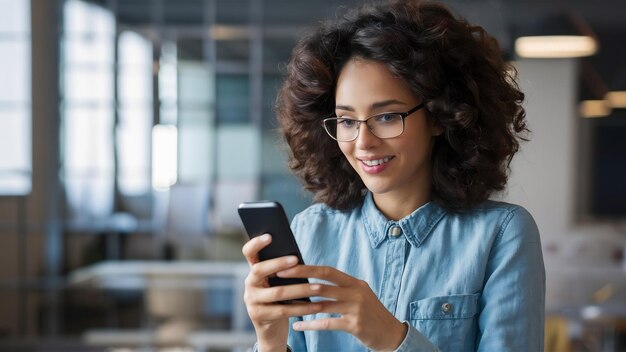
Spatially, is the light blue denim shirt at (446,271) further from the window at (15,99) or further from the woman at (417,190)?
the window at (15,99)

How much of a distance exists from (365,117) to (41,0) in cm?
621

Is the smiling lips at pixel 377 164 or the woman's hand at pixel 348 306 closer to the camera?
the woman's hand at pixel 348 306

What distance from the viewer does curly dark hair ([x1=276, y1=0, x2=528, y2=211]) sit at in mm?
1248

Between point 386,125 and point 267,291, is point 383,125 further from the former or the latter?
point 267,291

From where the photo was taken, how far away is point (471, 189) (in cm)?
130

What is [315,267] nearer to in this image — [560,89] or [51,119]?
[51,119]

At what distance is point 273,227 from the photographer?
3.67 feet

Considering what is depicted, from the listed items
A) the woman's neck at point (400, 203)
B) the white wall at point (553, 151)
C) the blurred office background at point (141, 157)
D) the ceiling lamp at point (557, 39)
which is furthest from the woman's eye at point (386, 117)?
the white wall at point (553, 151)

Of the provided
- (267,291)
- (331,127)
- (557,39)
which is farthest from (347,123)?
(557,39)

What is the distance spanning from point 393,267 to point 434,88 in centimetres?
27

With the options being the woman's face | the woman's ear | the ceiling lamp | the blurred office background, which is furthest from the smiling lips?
the blurred office background

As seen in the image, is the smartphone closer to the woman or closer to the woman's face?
the woman

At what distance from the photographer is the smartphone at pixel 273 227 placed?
3.64 ft

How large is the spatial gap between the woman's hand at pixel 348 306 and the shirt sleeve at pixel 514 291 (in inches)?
6.8
